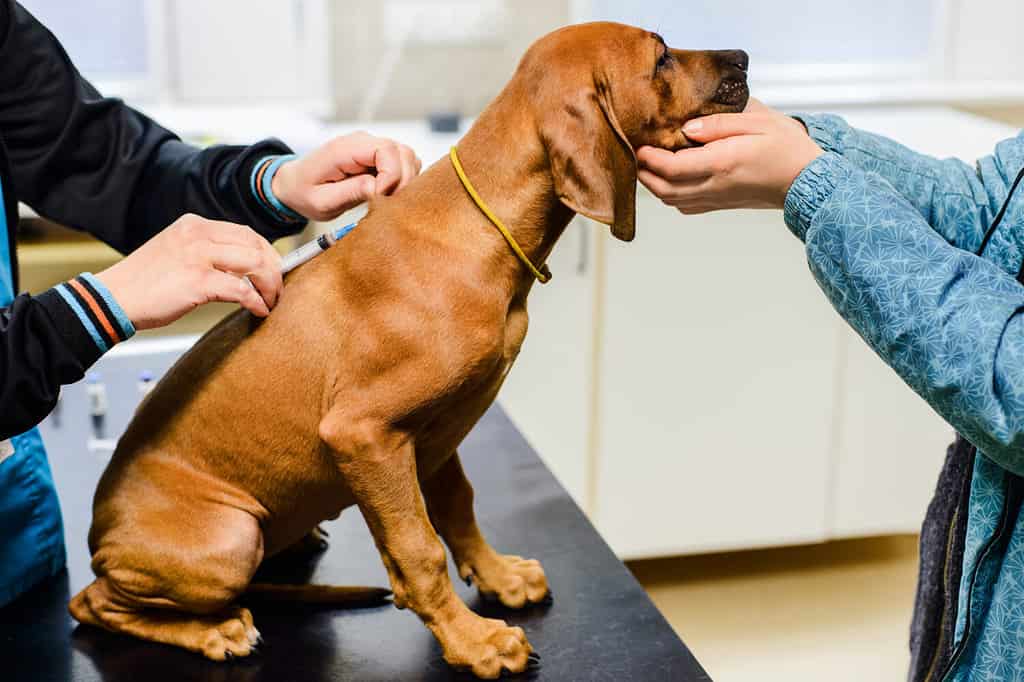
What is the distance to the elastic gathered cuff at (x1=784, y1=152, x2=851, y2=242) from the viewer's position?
1.04m

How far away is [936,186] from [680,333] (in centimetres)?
140

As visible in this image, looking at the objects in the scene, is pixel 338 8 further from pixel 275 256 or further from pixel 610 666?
pixel 610 666

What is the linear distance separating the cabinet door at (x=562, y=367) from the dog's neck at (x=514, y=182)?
1392 mm

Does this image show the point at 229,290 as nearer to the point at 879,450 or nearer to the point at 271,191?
the point at 271,191

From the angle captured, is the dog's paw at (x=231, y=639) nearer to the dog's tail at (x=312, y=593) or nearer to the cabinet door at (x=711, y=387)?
the dog's tail at (x=312, y=593)

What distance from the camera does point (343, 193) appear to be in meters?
1.25

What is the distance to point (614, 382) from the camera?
103 inches

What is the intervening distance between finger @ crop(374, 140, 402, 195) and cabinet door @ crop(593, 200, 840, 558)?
52.1 inches

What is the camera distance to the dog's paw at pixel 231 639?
111 cm

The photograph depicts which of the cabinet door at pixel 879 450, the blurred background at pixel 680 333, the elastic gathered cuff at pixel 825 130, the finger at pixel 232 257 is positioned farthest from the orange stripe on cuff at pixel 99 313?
the cabinet door at pixel 879 450

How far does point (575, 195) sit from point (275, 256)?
0.29 m

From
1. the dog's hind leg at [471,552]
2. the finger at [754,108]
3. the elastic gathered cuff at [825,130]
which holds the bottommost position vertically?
the dog's hind leg at [471,552]

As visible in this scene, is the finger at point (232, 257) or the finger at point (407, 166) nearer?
the finger at point (232, 257)

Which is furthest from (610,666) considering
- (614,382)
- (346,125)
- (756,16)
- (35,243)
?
(756,16)
